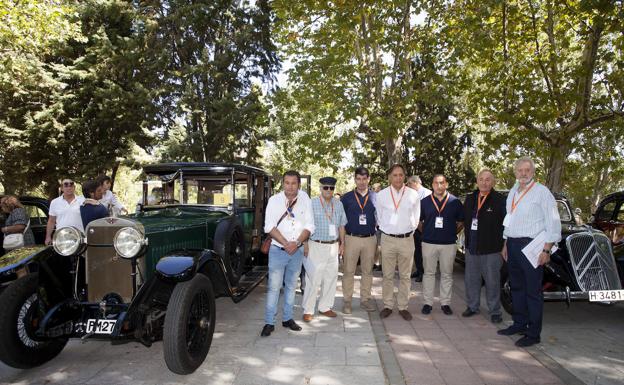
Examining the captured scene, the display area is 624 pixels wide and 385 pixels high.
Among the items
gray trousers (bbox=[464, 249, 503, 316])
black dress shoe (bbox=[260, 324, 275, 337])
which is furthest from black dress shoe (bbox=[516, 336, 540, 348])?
black dress shoe (bbox=[260, 324, 275, 337])

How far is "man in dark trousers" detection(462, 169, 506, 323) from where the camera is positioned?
17.6 feet

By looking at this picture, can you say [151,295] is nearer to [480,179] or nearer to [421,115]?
[480,179]

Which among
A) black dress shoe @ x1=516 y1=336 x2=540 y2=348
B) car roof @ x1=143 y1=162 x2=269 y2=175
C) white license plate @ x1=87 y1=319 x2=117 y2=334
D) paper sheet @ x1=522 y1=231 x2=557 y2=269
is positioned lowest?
black dress shoe @ x1=516 y1=336 x2=540 y2=348

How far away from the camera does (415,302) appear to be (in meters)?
6.46

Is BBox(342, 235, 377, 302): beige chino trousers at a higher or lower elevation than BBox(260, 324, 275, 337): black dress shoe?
higher

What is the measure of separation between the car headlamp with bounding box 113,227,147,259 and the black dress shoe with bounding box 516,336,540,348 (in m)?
4.12

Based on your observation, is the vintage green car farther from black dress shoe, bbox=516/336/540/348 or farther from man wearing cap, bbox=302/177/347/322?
black dress shoe, bbox=516/336/540/348

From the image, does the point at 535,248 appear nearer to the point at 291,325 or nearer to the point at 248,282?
the point at 291,325

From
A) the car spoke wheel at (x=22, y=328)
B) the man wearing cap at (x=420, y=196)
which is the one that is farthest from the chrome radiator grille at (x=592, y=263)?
the car spoke wheel at (x=22, y=328)

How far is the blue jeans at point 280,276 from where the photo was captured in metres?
4.85

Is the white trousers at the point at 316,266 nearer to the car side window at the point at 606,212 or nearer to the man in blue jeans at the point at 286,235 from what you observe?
the man in blue jeans at the point at 286,235

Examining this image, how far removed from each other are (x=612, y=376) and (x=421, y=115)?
12515mm

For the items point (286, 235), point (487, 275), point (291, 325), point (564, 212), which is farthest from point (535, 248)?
point (564, 212)

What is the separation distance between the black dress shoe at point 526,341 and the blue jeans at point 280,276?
8.53ft
